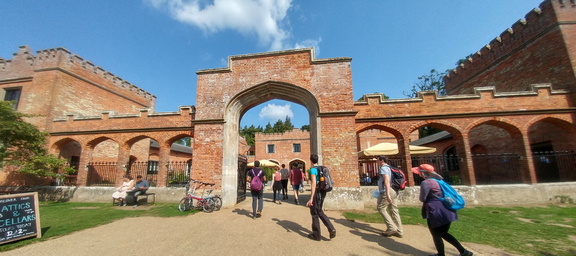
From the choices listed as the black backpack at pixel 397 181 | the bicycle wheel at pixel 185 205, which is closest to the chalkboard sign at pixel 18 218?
the bicycle wheel at pixel 185 205

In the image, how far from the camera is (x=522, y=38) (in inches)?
485

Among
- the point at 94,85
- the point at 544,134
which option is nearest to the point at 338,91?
the point at 544,134

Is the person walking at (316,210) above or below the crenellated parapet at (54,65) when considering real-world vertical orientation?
below

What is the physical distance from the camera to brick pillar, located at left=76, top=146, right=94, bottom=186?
11641mm

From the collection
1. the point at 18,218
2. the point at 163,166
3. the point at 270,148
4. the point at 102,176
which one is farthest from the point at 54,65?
the point at 270,148

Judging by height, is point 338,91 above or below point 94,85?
below

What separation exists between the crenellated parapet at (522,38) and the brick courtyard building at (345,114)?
6 cm

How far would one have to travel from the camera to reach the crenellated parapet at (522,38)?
1077cm

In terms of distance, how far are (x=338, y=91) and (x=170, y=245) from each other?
7.50 metres

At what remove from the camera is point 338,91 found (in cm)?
920

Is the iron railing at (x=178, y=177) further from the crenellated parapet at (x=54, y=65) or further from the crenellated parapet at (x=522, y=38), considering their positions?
the crenellated parapet at (x=522, y=38)

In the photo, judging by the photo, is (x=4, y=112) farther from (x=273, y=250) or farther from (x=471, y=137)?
(x=471, y=137)

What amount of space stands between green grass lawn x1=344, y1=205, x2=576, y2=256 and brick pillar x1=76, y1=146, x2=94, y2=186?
13205 mm

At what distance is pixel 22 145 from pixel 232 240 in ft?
43.1
